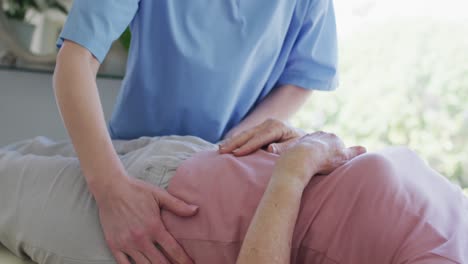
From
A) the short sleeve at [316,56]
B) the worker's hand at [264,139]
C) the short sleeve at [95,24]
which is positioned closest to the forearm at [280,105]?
the short sleeve at [316,56]

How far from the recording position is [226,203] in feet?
2.81

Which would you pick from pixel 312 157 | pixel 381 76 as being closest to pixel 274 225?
pixel 312 157

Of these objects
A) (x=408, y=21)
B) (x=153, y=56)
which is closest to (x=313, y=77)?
(x=153, y=56)

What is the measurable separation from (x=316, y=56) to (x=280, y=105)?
0.18 meters

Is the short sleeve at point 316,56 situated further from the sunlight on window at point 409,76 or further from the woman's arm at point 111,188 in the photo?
the sunlight on window at point 409,76

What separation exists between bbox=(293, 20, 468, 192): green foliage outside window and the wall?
1471mm

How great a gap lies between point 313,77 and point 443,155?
4.14 ft

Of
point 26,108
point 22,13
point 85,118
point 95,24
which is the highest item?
point 95,24

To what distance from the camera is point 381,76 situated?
252 cm

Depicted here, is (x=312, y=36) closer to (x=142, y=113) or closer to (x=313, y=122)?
(x=142, y=113)

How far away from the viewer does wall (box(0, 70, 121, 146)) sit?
2.59 meters

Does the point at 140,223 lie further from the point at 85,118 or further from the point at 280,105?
the point at 280,105

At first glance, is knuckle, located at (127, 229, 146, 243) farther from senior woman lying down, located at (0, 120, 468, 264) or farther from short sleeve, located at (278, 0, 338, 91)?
short sleeve, located at (278, 0, 338, 91)

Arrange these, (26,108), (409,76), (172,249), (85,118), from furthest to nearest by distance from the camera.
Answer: (26,108)
(409,76)
(85,118)
(172,249)
